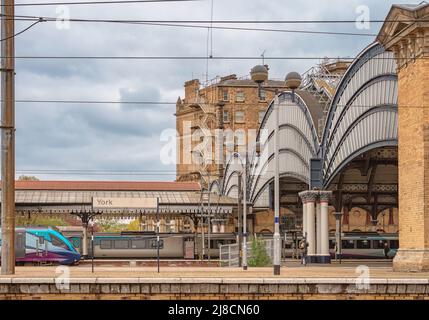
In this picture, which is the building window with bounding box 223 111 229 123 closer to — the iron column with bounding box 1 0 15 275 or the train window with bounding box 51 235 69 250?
the train window with bounding box 51 235 69 250

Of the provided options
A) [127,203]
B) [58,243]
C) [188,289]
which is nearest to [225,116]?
[127,203]

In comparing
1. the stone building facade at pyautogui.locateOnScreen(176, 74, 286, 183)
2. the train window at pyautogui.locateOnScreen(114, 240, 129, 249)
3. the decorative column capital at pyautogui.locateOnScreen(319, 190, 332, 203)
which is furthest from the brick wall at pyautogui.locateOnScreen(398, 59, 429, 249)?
the stone building facade at pyautogui.locateOnScreen(176, 74, 286, 183)

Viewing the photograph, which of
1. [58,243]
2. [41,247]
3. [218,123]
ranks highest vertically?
[218,123]

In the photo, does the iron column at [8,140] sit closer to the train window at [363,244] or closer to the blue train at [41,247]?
the blue train at [41,247]

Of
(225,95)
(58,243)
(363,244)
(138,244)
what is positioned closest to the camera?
(58,243)

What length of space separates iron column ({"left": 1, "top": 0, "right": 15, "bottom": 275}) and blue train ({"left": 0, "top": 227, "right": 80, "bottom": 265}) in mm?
32355

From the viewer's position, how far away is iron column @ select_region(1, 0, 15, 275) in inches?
914

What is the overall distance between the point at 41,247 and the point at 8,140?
110ft

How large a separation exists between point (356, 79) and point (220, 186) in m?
48.1

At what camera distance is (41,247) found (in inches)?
2201

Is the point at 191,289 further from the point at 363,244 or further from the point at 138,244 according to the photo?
the point at 363,244
